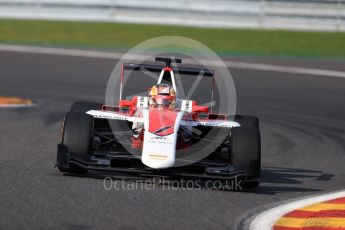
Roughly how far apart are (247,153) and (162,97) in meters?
1.27

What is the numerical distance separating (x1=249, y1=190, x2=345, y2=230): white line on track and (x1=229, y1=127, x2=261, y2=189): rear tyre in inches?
20.9

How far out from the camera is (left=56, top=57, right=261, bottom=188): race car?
895 centimetres

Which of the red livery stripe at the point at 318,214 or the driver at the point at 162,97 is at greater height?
the driver at the point at 162,97

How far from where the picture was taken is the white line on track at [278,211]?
756 centimetres

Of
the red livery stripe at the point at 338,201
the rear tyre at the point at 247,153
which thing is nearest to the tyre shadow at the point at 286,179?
the rear tyre at the point at 247,153

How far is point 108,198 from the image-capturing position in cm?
828

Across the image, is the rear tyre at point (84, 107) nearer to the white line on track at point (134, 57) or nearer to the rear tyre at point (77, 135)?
the rear tyre at point (77, 135)

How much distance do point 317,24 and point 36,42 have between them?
7727 millimetres

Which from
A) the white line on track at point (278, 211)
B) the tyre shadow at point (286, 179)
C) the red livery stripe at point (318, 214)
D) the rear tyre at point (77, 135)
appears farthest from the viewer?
the tyre shadow at point (286, 179)

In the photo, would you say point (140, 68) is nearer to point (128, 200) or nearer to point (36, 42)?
point (128, 200)

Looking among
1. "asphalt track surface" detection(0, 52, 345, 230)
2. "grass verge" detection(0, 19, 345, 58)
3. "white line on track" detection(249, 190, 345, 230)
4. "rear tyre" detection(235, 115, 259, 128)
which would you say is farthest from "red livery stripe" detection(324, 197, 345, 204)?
"grass verge" detection(0, 19, 345, 58)

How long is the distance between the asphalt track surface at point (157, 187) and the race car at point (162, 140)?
0.22 metres

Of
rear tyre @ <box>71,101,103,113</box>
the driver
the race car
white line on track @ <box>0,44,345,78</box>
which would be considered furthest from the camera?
white line on track @ <box>0,44,345,78</box>

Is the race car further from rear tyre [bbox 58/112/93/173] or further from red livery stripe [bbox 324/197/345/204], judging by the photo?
red livery stripe [bbox 324/197/345/204]
